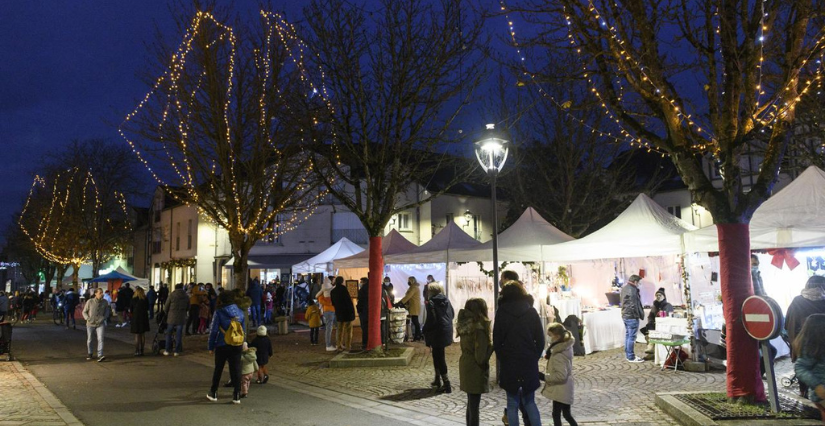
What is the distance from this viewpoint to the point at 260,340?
1028 cm

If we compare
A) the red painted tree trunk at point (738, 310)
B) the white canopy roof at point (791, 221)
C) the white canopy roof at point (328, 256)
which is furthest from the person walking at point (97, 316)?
the white canopy roof at point (791, 221)

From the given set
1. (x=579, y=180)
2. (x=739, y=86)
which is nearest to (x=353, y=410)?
(x=739, y=86)

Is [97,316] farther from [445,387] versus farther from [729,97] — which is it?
[729,97]

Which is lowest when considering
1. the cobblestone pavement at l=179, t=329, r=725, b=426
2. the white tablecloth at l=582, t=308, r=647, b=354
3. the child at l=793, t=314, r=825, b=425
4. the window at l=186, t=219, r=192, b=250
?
the cobblestone pavement at l=179, t=329, r=725, b=426

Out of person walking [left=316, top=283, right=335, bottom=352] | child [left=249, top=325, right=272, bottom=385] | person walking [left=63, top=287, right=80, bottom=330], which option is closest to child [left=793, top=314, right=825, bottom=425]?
child [left=249, top=325, right=272, bottom=385]

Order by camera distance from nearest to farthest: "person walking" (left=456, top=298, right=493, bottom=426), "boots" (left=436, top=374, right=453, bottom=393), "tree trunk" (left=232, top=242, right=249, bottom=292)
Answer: "person walking" (left=456, top=298, right=493, bottom=426)
"boots" (left=436, top=374, right=453, bottom=393)
"tree trunk" (left=232, top=242, right=249, bottom=292)

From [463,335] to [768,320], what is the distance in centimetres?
339

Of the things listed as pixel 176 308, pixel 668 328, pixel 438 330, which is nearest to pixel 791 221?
pixel 668 328

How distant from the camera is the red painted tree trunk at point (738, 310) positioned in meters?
7.35

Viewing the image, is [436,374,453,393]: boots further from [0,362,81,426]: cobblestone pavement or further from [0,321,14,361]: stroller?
[0,321,14,361]: stroller

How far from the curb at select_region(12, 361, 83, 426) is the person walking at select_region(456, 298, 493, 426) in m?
4.77

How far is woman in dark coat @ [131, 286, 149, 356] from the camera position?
1483 centimetres

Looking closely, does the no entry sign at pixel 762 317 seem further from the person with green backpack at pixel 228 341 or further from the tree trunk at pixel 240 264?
the tree trunk at pixel 240 264

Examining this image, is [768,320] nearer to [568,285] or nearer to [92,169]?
[568,285]
